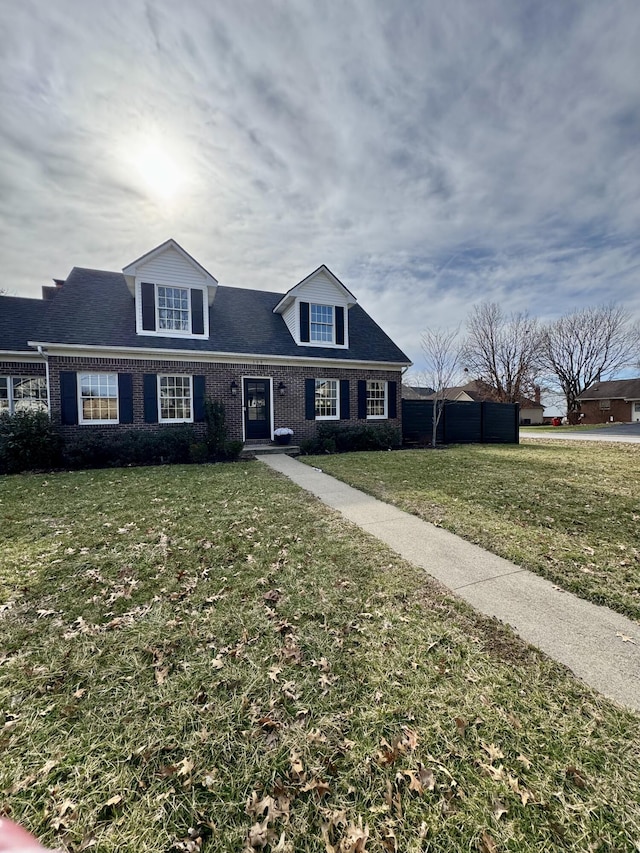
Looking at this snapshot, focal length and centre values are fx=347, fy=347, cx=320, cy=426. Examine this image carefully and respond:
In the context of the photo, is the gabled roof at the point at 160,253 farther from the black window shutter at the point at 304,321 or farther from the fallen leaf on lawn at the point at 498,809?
the fallen leaf on lawn at the point at 498,809

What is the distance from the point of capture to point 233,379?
1260 centimetres

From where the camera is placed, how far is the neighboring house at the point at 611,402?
4006 cm

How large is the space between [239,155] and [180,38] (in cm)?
227

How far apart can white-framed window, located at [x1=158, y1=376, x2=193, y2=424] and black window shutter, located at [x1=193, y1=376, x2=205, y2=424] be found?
4.6 inches

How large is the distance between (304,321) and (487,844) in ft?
45.9

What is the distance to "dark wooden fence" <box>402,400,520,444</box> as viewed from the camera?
51.1 feet

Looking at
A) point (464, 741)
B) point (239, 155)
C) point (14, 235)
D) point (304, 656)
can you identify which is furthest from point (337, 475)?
point (14, 235)

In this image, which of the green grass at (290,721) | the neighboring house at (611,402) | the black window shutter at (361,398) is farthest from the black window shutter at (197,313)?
the neighboring house at (611,402)

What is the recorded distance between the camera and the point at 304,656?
8.17 feet

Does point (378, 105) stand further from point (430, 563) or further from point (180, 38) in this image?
point (430, 563)

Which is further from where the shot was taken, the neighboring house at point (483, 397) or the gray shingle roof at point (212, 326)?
the neighboring house at point (483, 397)

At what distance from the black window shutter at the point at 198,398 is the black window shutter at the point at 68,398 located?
3.49 meters

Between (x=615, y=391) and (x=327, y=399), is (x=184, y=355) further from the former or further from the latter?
(x=615, y=391)

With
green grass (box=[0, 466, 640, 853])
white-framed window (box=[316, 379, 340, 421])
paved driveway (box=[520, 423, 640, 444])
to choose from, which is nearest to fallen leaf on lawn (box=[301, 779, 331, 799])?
green grass (box=[0, 466, 640, 853])
